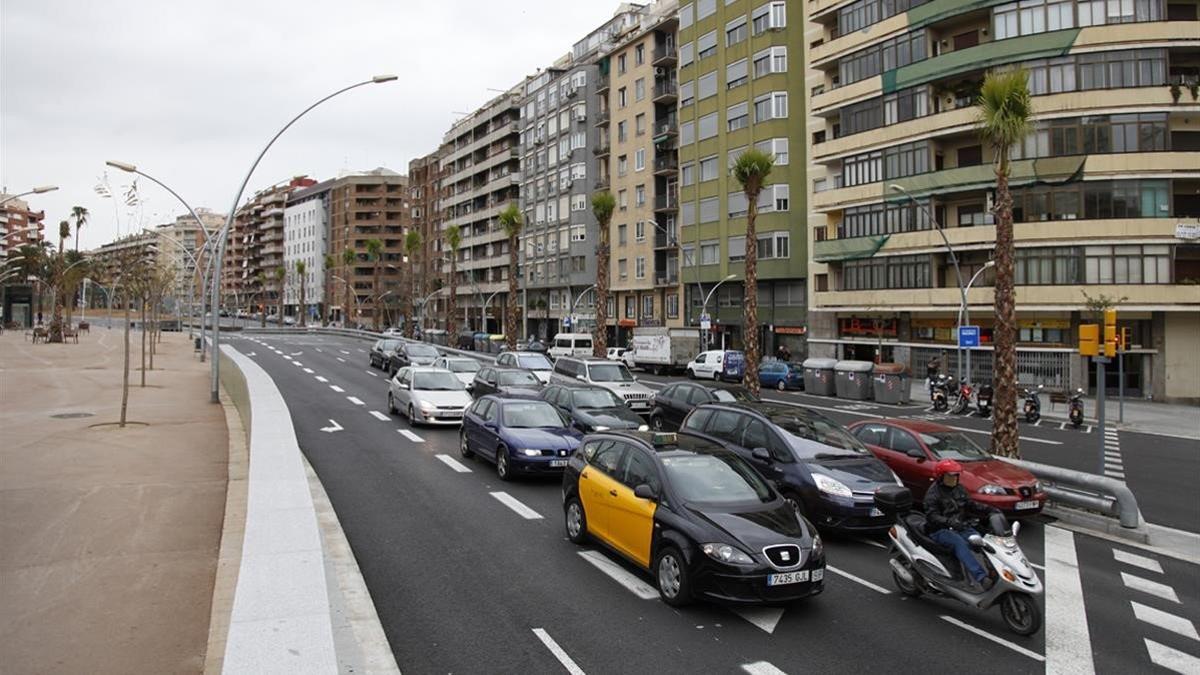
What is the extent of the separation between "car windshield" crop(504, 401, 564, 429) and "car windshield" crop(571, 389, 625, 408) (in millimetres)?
2248

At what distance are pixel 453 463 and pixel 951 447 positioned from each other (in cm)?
906

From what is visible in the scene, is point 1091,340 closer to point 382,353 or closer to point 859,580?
point 859,580

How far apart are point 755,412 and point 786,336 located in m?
39.9

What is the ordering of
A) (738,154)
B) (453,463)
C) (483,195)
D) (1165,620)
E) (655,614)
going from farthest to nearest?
(483,195), (738,154), (453,463), (1165,620), (655,614)

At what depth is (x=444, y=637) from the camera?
6.98 metres

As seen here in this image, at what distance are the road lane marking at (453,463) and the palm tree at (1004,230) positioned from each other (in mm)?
10344

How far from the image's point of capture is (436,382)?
74.2 ft

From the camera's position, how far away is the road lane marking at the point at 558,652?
637cm

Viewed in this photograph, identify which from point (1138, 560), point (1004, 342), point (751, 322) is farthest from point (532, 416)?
point (751, 322)

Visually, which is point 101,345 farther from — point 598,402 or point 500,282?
point 598,402

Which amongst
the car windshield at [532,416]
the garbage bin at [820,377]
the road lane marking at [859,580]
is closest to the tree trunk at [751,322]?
the garbage bin at [820,377]

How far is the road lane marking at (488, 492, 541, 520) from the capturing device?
11.6 metres

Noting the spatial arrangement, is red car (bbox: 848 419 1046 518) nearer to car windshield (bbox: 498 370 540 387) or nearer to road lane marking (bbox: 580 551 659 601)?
road lane marking (bbox: 580 551 659 601)

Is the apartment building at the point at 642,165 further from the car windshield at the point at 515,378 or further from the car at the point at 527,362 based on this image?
the car windshield at the point at 515,378
